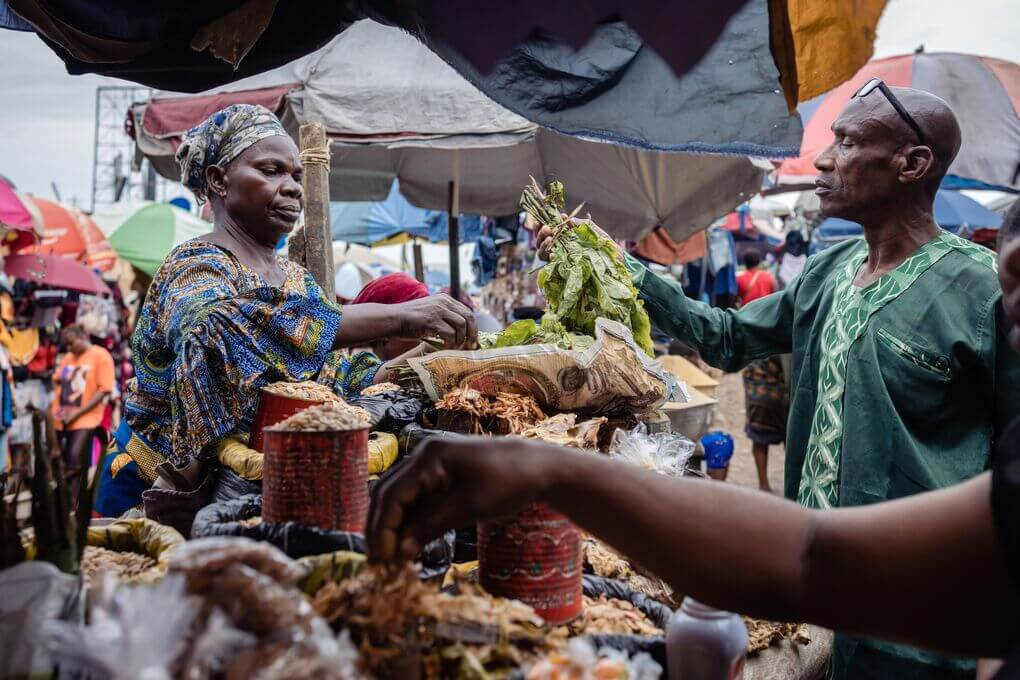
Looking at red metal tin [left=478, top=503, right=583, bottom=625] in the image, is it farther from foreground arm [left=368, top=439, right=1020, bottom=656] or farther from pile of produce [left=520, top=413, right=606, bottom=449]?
pile of produce [left=520, top=413, right=606, bottom=449]

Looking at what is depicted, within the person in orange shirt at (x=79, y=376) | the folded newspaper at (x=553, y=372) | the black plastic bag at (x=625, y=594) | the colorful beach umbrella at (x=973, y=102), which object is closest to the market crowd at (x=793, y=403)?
the folded newspaper at (x=553, y=372)

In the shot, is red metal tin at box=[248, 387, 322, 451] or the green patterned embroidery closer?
red metal tin at box=[248, 387, 322, 451]

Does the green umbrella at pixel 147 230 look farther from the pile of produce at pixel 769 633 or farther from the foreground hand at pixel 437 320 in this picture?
the pile of produce at pixel 769 633

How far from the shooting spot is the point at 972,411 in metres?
2.60

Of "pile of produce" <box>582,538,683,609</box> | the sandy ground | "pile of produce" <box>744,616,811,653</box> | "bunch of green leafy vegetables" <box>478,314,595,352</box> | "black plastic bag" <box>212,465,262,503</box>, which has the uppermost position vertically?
"bunch of green leafy vegetables" <box>478,314,595,352</box>

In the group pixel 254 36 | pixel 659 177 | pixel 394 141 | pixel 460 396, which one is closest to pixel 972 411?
pixel 460 396

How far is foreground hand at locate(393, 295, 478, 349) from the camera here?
7.89 ft

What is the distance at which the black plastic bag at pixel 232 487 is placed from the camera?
2066 millimetres

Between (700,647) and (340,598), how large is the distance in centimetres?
64

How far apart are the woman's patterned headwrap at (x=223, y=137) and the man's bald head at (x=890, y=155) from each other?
2.00 meters

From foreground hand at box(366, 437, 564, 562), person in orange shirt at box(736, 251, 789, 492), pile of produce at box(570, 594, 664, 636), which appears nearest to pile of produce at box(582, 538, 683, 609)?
pile of produce at box(570, 594, 664, 636)

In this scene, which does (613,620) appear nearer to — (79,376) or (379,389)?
(379,389)

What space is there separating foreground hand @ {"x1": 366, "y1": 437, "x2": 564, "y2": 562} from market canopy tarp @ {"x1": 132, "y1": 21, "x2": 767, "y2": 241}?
3.37m

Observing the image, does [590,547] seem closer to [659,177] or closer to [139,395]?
[139,395]
